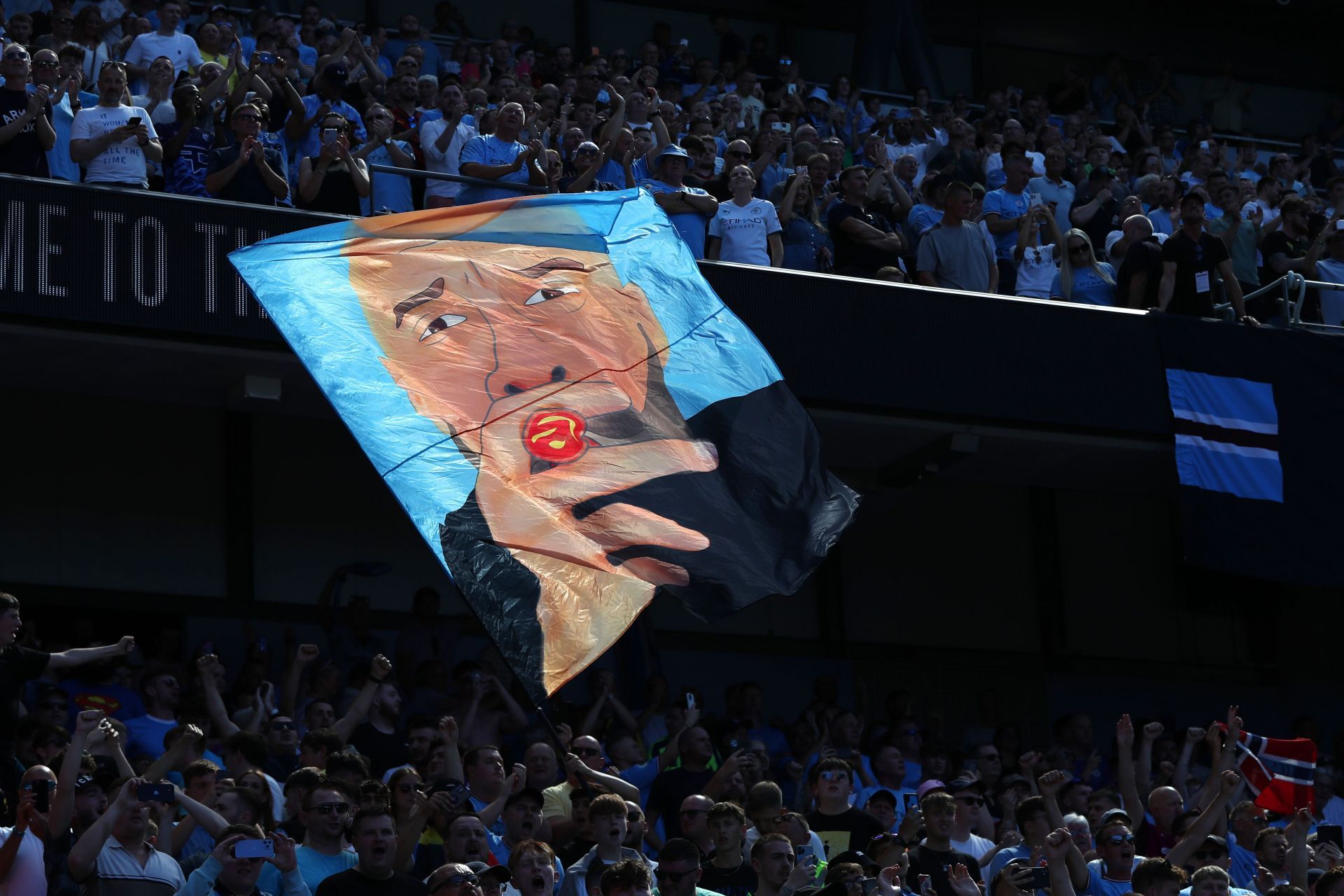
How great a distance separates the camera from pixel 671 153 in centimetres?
1466

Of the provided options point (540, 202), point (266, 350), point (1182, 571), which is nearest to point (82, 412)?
point (266, 350)

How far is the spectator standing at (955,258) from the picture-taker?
15.2 meters

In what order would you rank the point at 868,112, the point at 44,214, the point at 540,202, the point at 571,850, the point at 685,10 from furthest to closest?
1. the point at 685,10
2. the point at 868,112
3. the point at 44,214
4. the point at 540,202
5. the point at 571,850

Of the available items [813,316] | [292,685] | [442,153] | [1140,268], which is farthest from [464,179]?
[1140,268]

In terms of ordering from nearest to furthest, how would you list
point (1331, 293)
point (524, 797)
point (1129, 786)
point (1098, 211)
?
point (524, 797), point (1129, 786), point (1331, 293), point (1098, 211)

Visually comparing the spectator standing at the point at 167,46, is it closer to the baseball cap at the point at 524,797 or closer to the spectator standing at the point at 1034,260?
the spectator standing at the point at 1034,260

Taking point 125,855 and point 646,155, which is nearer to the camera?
point 125,855

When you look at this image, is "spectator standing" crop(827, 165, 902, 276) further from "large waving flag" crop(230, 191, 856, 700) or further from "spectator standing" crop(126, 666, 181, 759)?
"spectator standing" crop(126, 666, 181, 759)

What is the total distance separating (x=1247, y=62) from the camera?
25.7 m

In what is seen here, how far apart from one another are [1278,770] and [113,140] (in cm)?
761

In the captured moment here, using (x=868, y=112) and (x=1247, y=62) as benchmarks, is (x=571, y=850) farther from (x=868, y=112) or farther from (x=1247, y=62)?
(x=1247, y=62)

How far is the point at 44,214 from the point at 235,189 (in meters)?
1.21

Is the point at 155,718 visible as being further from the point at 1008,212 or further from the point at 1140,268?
the point at 1008,212

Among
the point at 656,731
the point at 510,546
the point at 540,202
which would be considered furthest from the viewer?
the point at 656,731
